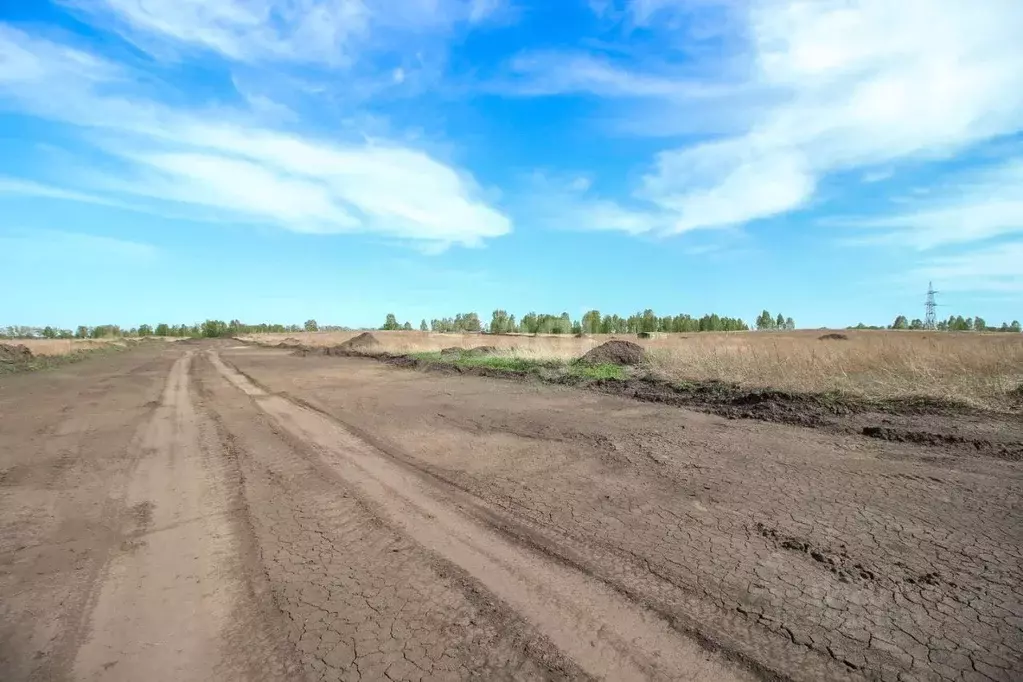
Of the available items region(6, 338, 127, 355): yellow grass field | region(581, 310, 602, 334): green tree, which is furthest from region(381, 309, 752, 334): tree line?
region(6, 338, 127, 355): yellow grass field

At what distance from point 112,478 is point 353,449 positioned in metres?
2.70

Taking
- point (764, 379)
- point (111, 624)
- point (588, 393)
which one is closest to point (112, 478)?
point (111, 624)

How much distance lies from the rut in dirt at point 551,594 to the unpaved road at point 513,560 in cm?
2

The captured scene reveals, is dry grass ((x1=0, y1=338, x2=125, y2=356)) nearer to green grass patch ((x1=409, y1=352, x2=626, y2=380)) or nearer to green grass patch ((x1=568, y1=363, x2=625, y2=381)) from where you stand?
green grass patch ((x1=409, y1=352, x2=626, y2=380))

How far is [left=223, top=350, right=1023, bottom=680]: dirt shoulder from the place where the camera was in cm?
262

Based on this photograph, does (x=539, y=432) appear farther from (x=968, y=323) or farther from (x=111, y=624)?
(x=968, y=323)

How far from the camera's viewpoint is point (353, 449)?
6.86m

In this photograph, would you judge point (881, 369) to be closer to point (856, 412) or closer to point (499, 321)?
point (856, 412)

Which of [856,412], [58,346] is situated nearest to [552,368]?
[856,412]

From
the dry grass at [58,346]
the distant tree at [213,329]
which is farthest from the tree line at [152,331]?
the dry grass at [58,346]

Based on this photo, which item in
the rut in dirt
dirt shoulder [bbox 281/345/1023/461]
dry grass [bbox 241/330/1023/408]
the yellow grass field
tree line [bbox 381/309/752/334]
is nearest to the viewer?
the rut in dirt

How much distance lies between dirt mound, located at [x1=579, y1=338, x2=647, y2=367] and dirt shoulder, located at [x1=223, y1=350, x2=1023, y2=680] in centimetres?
981

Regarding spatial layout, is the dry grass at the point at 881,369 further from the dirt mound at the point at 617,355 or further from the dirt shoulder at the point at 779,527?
the dirt mound at the point at 617,355

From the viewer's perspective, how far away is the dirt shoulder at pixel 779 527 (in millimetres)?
2619
